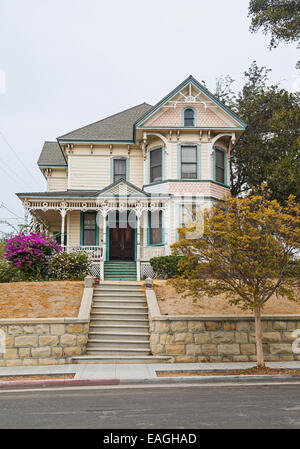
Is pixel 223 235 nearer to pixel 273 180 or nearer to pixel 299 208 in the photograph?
pixel 299 208

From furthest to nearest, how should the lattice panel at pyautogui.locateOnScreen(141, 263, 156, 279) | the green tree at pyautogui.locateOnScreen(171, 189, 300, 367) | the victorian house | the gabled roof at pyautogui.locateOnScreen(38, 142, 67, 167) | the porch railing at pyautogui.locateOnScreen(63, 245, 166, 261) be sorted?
the gabled roof at pyautogui.locateOnScreen(38, 142, 67, 167)
the victorian house
the porch railing at pyautogui.locateOnScreen(63, 245, 166, 261)
the lattice panel at pyautogui.locateOnScreen(141, 263, 156, 279)
the green tree at pyautogui.locateOnScreen(171, 189, 300, 367)

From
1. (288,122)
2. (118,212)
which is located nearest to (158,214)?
(118,212)

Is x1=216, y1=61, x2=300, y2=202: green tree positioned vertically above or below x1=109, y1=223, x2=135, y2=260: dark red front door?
above

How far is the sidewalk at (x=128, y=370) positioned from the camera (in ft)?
33.4

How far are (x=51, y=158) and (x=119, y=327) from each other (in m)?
14.9

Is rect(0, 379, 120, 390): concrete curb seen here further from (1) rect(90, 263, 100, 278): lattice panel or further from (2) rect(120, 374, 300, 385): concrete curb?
(1) rect(90, 263, 100, 278): lattice panel

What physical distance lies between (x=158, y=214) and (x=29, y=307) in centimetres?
944

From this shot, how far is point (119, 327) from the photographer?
13.4 meters

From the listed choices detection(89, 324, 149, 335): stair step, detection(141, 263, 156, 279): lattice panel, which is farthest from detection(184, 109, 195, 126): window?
detection(89, 324, 149, 335): stair step

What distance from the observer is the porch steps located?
19.9 metres

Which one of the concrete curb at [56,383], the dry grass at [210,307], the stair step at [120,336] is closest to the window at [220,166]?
the dry grass at [210,307]

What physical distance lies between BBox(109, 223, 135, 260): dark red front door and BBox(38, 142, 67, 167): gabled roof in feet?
18.5

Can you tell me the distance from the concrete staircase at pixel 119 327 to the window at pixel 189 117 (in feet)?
31.9

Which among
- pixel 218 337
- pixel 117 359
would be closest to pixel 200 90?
pixel 218 337
